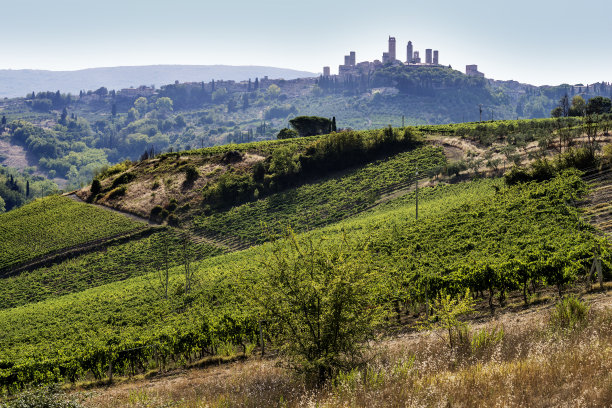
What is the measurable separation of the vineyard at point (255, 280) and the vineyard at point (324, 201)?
75.6 ft

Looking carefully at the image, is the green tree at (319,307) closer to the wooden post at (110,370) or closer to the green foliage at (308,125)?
the wooden post at (110,370)

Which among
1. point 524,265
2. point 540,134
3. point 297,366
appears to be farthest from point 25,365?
point 540,134

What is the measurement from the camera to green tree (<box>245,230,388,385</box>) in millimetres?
16609

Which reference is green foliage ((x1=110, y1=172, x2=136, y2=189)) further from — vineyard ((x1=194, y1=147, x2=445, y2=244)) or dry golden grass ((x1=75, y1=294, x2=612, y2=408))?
dry golden grass ((x1=75, y1=294, x2=612, y2=408))

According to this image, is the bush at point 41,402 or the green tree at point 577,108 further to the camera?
the green tree at point 577,108

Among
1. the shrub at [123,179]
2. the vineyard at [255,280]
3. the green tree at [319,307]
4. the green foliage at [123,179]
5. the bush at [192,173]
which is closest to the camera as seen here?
the green tree at [319,307]

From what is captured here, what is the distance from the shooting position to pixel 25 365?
28703 millimetres

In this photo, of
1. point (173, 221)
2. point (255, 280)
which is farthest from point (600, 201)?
point (173, 221)

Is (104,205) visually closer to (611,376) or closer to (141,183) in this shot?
(141,183)

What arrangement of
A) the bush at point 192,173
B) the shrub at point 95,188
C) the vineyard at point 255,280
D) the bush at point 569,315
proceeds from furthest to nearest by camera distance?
the shrub at point 95,188 < the bush at point 192,173 < the vineyard at point 255,280 < the bush at point 569,315

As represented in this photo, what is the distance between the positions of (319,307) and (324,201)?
74.1 meters

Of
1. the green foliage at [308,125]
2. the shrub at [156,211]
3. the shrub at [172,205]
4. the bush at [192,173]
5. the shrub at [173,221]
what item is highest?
the green foliage at [308,125]

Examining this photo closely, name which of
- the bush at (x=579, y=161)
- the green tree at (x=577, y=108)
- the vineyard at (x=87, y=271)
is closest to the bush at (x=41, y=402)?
the bush at (x=579, y=161)

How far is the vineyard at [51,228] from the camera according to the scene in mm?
83375
